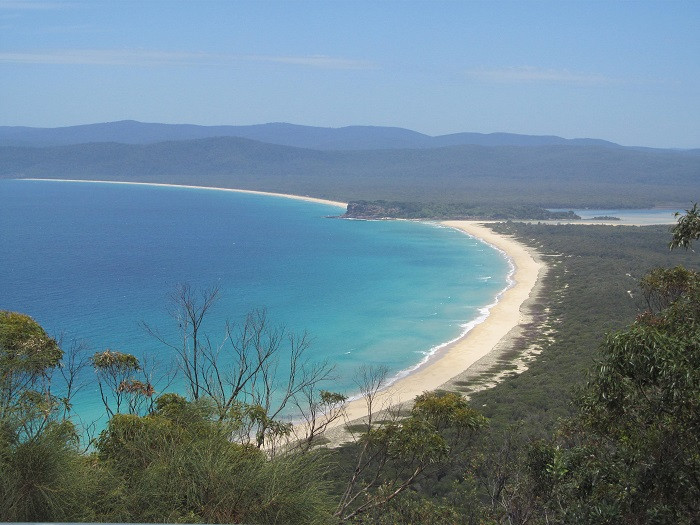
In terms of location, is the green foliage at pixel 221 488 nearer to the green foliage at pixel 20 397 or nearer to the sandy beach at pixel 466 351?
the green foliage at pixel 20 397

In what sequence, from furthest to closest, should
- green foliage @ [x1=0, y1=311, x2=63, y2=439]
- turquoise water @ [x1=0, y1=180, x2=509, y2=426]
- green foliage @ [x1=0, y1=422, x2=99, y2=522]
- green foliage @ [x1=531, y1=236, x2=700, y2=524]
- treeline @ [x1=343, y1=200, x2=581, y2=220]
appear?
1. treeline @ [x1=343, y1=200, x2=581, y2=220]
2. turquoise water @ [x1=0, y1=180, x2=509, y2=426]
3. green foliage @ [x1=531, y1=236, x2=700, y2=524]
4. green foliage @ [x1=0, y1=311, x2=63, y2=439]
5. green foliage @ [x1=0, y1=422, x2=99, y2=522]

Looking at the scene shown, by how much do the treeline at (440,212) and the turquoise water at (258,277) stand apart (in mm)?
7216

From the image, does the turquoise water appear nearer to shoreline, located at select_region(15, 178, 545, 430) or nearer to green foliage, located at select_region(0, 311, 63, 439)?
shoreline, located at select_region(15, 178, 545, 430)

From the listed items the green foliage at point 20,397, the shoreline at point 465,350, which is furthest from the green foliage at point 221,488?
the shoreline at point 465,350

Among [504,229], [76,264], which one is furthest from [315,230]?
[76,264]

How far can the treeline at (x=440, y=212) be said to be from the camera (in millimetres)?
108500

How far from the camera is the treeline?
356ft

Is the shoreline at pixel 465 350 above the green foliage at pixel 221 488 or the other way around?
the other way around

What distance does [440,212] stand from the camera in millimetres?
112062

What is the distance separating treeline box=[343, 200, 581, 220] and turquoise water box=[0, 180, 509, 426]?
722cm

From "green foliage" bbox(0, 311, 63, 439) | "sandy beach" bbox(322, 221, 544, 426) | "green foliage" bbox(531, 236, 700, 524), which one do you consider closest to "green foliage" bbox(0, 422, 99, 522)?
"green foliage" bbox(0, 311, 63, 439)

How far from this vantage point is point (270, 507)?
5.90 meters

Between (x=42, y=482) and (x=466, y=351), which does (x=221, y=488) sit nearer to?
(x=42, y=482)

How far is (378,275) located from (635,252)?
22.8 metres
